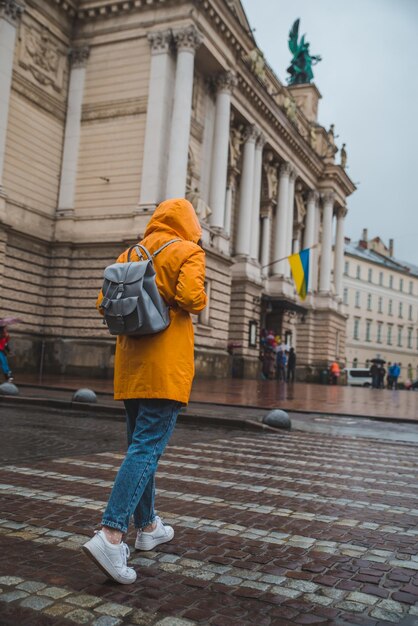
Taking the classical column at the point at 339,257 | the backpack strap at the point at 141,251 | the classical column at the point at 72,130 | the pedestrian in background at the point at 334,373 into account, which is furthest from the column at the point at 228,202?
the backpack strap at the point at 141,251

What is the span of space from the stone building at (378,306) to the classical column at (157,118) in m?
52.2

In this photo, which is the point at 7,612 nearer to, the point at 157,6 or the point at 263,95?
the point at 157,6

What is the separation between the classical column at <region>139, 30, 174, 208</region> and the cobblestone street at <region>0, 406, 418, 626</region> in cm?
1943

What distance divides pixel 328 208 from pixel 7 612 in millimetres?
50640

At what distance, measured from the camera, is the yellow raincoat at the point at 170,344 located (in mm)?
3375

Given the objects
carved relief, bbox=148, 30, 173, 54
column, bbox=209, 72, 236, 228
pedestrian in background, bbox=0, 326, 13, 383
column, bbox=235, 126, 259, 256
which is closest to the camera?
pedestrian in background, bbox=0, 326, 13, 383

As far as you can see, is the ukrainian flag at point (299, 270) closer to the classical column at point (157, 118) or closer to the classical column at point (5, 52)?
the classical column at point (157, 118)

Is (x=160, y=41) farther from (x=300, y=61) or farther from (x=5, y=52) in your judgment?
(x=300, y=61)

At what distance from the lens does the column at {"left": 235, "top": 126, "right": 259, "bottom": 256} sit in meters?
36.6

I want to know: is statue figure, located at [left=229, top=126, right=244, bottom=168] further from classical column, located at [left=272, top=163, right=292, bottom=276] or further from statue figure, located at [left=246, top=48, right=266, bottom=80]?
classical column, located at [left=272, top=163, right=292, bottom=276]

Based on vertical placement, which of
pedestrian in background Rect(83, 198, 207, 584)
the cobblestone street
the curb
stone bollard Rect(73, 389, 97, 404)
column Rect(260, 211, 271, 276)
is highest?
column Rect(260, 211, 271, 276)

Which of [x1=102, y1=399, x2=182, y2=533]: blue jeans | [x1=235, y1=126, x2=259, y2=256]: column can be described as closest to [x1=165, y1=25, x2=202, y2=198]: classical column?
[x1=235, y1=126, x2=259, y2=256]: column

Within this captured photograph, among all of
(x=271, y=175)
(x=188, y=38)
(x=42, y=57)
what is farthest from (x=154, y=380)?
(x=271, y=175)

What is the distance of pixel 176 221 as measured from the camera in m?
3.71
